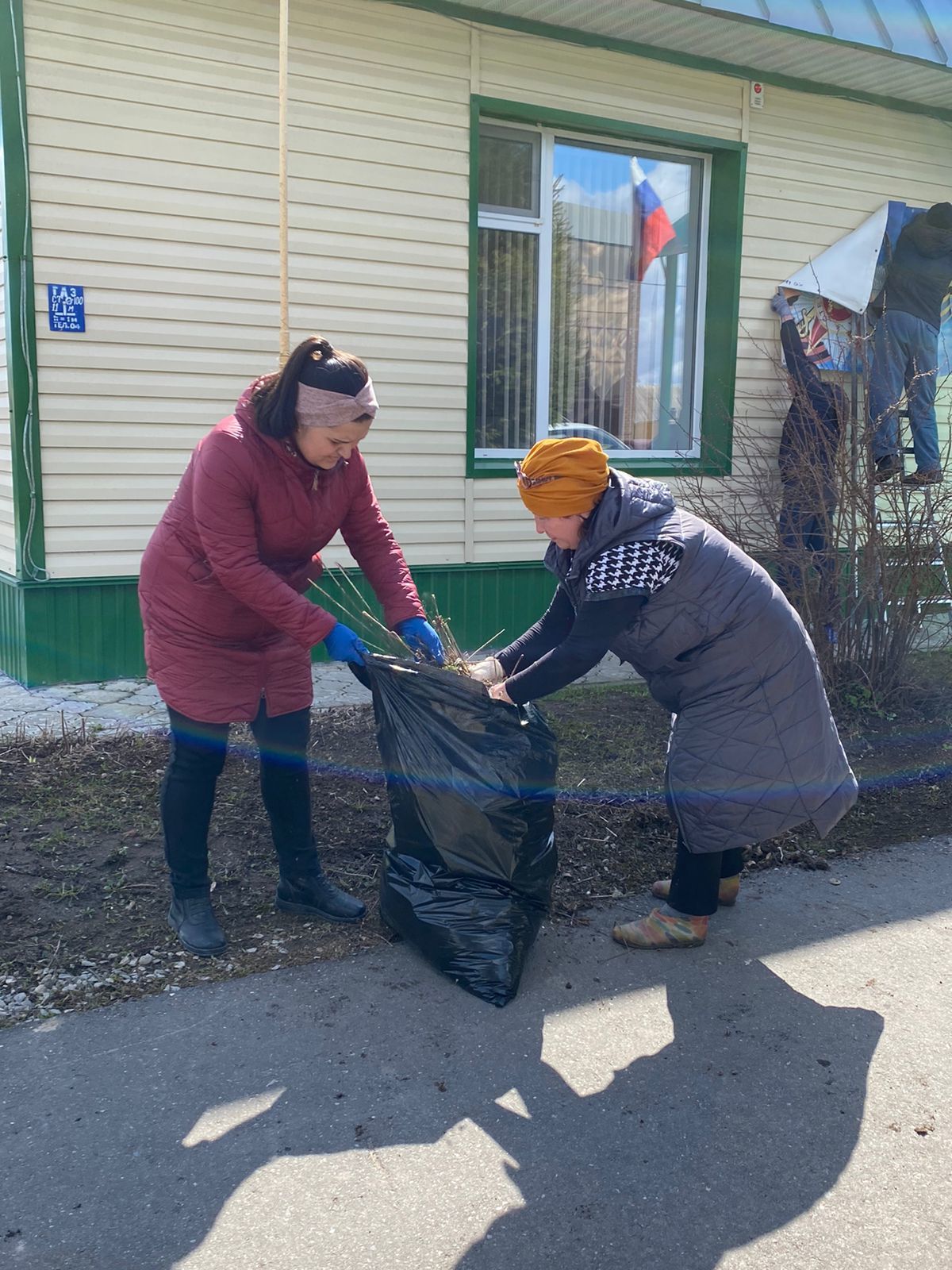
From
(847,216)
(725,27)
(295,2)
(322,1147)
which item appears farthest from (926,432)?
(322,1147)

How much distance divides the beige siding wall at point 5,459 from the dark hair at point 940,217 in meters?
6.33

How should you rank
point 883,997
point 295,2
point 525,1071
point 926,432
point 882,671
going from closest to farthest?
point 525,1071
point 883,997
point 882,671
point 295,2
point 926,432

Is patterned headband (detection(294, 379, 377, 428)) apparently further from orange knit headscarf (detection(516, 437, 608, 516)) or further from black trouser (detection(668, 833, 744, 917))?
black trouser (detection(668, 833, 744, 917))

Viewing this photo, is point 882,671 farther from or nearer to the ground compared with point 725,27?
nearer to the ground

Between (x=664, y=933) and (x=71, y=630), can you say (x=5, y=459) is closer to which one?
(x=71, y=630)

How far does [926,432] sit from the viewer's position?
816 cm

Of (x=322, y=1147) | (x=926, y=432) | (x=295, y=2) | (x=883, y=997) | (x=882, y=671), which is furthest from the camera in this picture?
(x=926, y=432)

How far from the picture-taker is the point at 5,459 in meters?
6.02

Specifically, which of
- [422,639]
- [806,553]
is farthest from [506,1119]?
[806,553]

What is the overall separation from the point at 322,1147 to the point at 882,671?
4.24m

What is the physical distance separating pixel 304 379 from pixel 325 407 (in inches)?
3.7

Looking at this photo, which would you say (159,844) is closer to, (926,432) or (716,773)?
(716,773)

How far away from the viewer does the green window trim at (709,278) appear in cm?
695

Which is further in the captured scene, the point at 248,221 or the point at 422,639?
the point at 248,221
